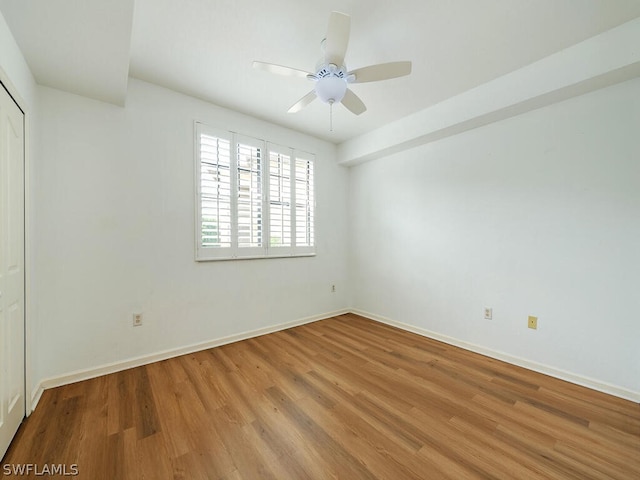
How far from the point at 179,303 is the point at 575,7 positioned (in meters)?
3.89

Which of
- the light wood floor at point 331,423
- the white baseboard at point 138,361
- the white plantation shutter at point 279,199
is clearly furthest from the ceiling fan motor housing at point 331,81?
the white baseboard at point 138,361

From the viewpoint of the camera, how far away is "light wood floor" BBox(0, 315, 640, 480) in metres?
1.35

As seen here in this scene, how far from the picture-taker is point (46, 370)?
2.04m

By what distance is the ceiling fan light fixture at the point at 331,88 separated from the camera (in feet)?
5.75

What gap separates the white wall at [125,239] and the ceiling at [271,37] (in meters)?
0.28

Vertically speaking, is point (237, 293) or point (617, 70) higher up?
point (617, 70)

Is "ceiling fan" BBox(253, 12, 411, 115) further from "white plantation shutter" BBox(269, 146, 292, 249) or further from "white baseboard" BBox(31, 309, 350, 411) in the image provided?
"white baseboard" BBox(31, 309, 350, 411)

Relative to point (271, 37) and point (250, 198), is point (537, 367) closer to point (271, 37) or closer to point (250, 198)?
point (250, 198)

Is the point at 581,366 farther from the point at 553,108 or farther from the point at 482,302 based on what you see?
the point at 553,108

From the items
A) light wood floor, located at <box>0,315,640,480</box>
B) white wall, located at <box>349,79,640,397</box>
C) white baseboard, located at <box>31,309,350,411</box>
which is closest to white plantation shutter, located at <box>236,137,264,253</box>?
white baseboard, located at <box>31,309,350,411</box>

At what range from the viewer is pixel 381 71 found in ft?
5.69

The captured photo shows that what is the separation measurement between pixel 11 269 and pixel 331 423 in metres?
2.15

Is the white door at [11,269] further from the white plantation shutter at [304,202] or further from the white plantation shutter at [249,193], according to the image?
the white plantation shutter at [304,202]

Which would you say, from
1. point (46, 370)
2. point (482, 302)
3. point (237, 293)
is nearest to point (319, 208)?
point (237, 293)
